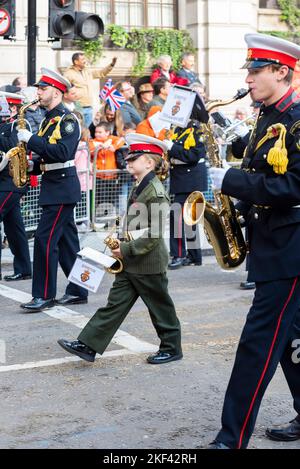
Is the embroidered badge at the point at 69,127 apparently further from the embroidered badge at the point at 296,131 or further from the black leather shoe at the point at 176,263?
the embroidered badge at the point at 296,131

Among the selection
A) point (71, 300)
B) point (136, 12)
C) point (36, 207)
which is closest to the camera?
point (71, 300)

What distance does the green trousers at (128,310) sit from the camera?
672cm

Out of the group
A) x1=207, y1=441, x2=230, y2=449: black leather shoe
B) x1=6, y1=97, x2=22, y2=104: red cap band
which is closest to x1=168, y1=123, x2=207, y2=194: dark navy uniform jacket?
x1=6, y1=97, x2=22, y2=104: red cap band

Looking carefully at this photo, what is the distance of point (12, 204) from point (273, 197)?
5.99m

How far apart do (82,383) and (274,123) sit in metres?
2.43

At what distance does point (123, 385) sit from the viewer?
20.9ft

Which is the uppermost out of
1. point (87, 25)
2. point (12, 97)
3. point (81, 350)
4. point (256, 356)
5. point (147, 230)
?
point (87, 25)

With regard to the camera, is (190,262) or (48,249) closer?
(48,249)

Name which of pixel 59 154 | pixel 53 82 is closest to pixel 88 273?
pixel 59 154

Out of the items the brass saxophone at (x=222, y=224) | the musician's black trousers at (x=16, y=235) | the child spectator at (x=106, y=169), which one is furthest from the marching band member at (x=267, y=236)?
the child spectator at (x=106, y=169)

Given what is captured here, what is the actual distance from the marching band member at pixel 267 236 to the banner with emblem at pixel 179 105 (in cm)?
439

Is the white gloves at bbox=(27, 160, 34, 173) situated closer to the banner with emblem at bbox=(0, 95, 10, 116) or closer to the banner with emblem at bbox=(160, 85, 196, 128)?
the banner with emblem at bbox=(0, 95, 10, 116)

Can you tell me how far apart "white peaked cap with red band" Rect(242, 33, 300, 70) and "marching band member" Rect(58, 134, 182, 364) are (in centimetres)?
191

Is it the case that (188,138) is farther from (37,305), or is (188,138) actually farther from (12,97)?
(37,305)
